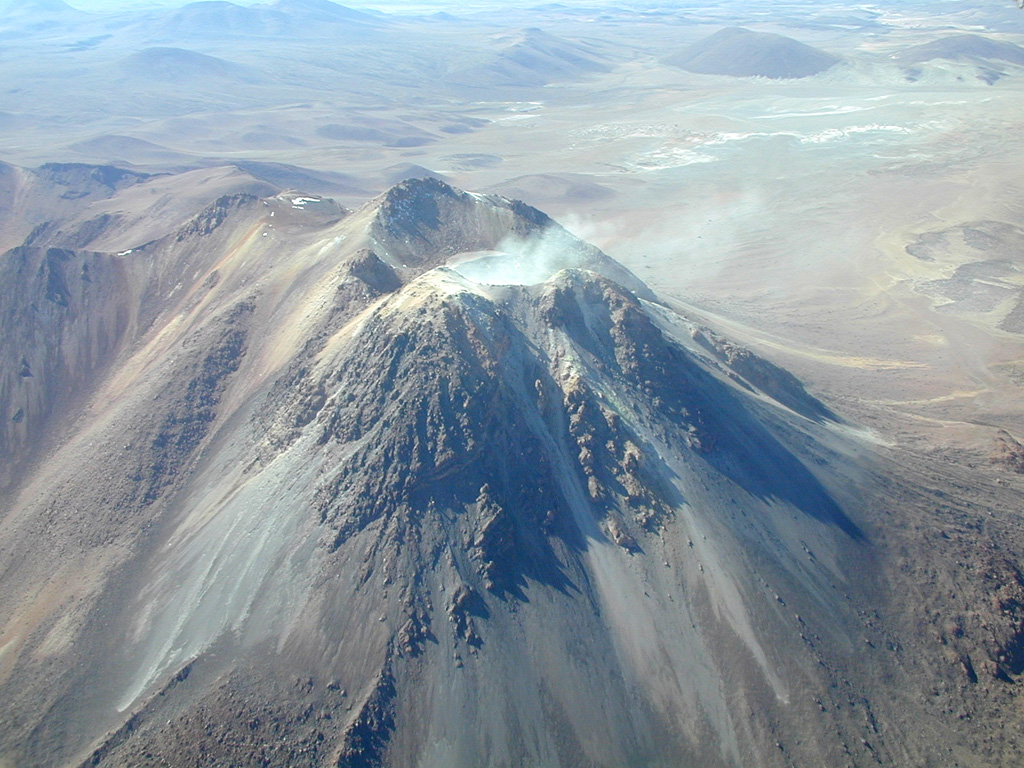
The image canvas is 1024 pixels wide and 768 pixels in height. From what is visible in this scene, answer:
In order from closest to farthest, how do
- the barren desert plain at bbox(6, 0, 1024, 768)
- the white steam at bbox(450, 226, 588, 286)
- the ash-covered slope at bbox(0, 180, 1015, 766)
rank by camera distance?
the ash-covered slope at bbox(0, 180, 1015, 766) < the barren desert plain at bbox(6, 0, 1024, 768) < the white steam at bbox(450, 226, 588, 286)

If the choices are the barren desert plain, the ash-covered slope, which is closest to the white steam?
the barren desert plain

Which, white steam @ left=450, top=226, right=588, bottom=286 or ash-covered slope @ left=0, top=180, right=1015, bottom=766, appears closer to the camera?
ash-covered slope @ left=0, top=180, right=1015, bottom=766

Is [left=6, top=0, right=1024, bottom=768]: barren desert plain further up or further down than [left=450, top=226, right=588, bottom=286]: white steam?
further down

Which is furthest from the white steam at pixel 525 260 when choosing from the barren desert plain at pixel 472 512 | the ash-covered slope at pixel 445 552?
the ash-covered slope at pixel 445 552

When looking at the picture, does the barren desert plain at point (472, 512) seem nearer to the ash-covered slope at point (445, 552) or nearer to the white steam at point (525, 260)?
the ash-covered slope at point (445, 552)

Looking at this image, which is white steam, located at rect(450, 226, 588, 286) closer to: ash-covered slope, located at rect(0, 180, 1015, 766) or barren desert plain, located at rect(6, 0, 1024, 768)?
barren desert plain, located at rect(6, 0, 1024, 768)

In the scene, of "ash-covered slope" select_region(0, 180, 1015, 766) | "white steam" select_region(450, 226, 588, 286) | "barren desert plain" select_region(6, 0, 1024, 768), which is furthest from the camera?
"white steam" select_region(450, 226, 588, 286)

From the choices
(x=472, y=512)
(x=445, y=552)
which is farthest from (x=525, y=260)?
(x=445, y=552)

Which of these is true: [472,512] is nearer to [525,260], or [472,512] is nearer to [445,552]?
[445,552]

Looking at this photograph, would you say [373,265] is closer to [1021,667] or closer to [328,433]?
[328,433]
